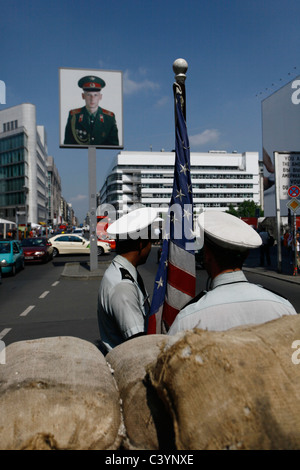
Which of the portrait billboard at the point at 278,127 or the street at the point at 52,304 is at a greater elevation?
the portrait billboard at the point at 278,127

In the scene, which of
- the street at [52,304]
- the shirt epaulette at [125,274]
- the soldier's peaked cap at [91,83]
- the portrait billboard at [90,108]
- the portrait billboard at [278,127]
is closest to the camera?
the shirt epaulette at [125,274]

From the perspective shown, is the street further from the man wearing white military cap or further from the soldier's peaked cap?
the soldier's peaked cap

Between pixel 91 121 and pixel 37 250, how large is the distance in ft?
31.0

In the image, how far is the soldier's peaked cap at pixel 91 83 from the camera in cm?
1845

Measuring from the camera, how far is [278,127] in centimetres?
6800

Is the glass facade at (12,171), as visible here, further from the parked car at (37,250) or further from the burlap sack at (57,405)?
the burlap sack at (57,405)

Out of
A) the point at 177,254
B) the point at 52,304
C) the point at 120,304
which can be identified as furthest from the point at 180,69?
the point at 52,304

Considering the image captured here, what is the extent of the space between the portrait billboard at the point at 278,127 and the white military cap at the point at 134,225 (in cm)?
6124

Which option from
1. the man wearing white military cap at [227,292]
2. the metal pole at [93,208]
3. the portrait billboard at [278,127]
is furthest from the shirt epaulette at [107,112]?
the portrait billboard at [278,127]

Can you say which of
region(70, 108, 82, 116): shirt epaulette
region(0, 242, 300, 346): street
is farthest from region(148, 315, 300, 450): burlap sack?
region(70, 108, 82, 116): shirt epaulette

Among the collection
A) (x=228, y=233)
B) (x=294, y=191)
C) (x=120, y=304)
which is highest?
(x=294, y=191)

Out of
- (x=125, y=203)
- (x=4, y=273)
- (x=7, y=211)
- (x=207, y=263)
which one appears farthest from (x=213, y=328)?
(x=125, y=203)

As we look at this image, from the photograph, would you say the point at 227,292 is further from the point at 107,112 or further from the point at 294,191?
the point at 107,112

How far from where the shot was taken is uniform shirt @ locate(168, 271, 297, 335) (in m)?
1.74
